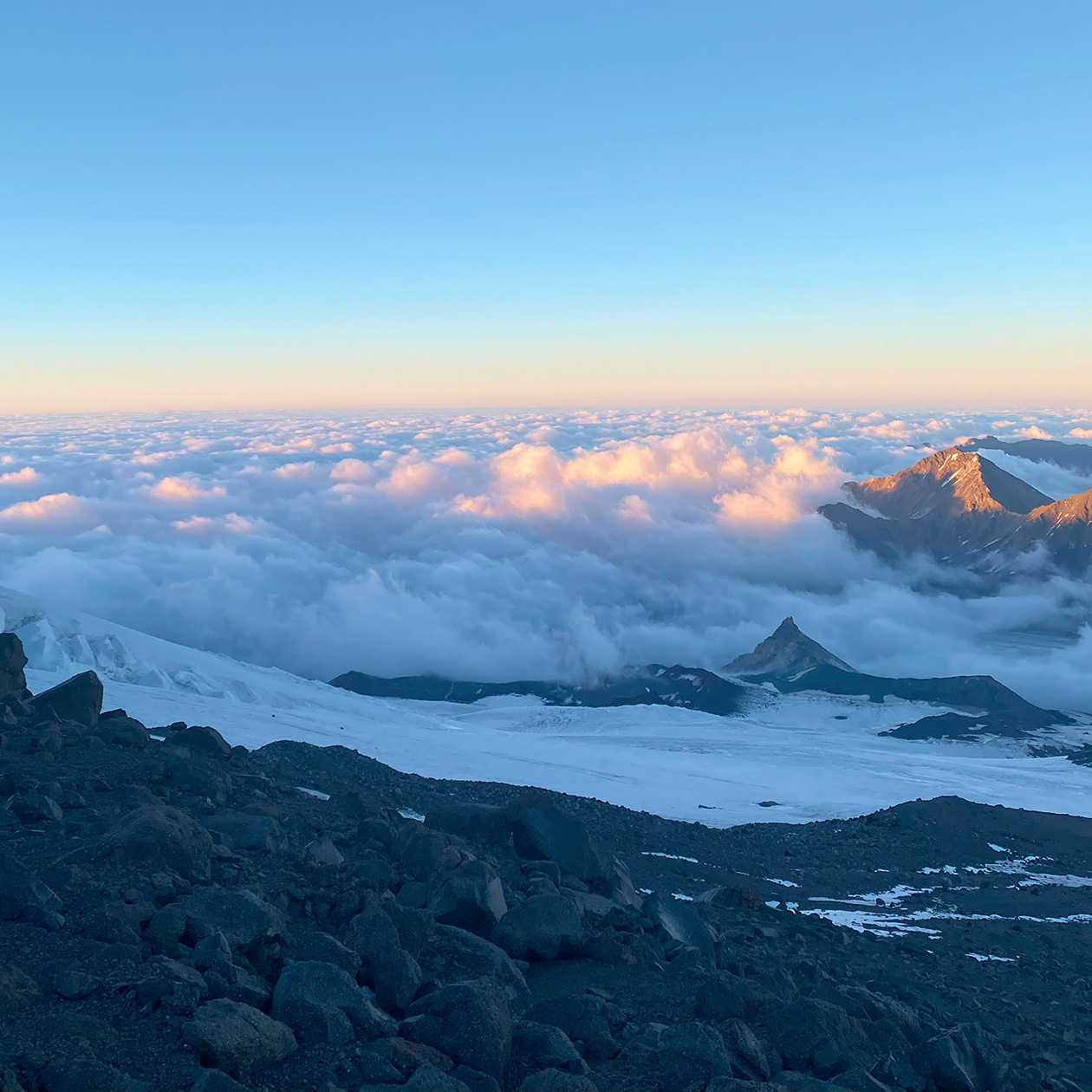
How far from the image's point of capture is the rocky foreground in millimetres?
8539

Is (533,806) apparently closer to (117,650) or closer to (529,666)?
(117,650)

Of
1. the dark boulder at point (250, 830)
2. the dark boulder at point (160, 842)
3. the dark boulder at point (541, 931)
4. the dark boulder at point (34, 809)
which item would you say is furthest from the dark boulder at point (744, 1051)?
the dark boulder at point (34, 809)

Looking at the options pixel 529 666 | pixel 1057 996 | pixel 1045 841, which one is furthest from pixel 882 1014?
pixel 529 666

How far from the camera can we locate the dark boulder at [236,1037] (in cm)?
803

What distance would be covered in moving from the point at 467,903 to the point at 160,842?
4.47 metres

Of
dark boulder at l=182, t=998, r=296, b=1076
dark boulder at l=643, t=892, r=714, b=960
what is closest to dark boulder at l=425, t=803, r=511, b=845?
dark boulder at l=643, t=892, r=714, b=960

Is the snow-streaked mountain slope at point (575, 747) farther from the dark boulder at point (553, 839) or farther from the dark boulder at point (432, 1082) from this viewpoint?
the dark boulder at point (432, 1082)

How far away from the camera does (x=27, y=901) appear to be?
33.3 feet

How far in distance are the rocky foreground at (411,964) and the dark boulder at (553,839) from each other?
0.05 m

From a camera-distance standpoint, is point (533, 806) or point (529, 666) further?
point (529, 666)

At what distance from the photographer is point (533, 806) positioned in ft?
63.9

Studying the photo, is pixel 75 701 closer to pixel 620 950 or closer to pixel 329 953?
pixel 329 953

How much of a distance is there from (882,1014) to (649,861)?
13.4 meters

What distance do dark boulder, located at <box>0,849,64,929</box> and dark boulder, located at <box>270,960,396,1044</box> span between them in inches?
115
